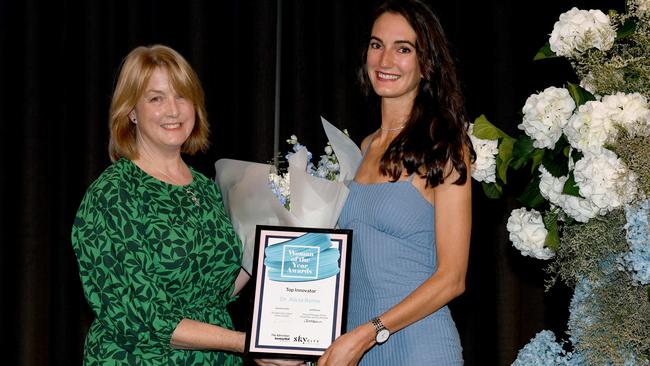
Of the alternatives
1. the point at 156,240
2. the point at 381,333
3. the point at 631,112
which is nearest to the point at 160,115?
the point at 156,240

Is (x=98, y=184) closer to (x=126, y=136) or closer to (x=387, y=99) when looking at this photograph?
(x=126, y=136)

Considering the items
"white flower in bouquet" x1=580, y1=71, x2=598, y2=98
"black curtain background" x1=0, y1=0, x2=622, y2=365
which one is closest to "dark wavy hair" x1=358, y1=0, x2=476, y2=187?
"white flower in bouquet" x1=580, y1=71, x2=598, y2=98

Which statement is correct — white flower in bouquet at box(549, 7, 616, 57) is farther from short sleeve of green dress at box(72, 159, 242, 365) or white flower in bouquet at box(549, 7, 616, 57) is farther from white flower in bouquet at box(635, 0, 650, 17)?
short sleeve of green dress at box(72, 159, 242, 365)

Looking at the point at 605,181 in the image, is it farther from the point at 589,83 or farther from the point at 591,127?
the point at 589,83

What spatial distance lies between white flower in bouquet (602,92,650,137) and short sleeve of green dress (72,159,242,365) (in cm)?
121

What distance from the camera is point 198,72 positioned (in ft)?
12.4

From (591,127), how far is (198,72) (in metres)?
2.47

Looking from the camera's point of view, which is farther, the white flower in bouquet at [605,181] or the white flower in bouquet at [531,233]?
the white flower in bouquet at [531,233]

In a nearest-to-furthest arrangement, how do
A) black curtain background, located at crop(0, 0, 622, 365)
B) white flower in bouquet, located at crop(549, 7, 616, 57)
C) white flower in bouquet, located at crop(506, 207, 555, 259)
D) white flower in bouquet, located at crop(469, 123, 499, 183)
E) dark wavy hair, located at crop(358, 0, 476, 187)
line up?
white flower in bouquet, located at crop(549, 7, 616, 57) < white flower in bouquet, located at crop(506, 207, 555, 259) < white flower in bouquet, located at crop(469, 123, 499, 183) < dark wavy hair, located at crop(358, 0, 476, 187) < black curtain background, located at crop(0, 0, 622, 365)

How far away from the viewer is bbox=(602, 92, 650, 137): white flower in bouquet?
5.10 ft

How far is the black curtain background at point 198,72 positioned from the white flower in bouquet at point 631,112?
2252 mm

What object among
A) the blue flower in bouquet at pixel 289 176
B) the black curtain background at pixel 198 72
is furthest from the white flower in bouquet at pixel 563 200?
the black curtain background at pixel 198 72

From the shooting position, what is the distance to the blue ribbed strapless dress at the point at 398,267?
7.06 ft

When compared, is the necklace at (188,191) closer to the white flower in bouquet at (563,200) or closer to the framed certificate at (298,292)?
the framed certificate at (298,292)
